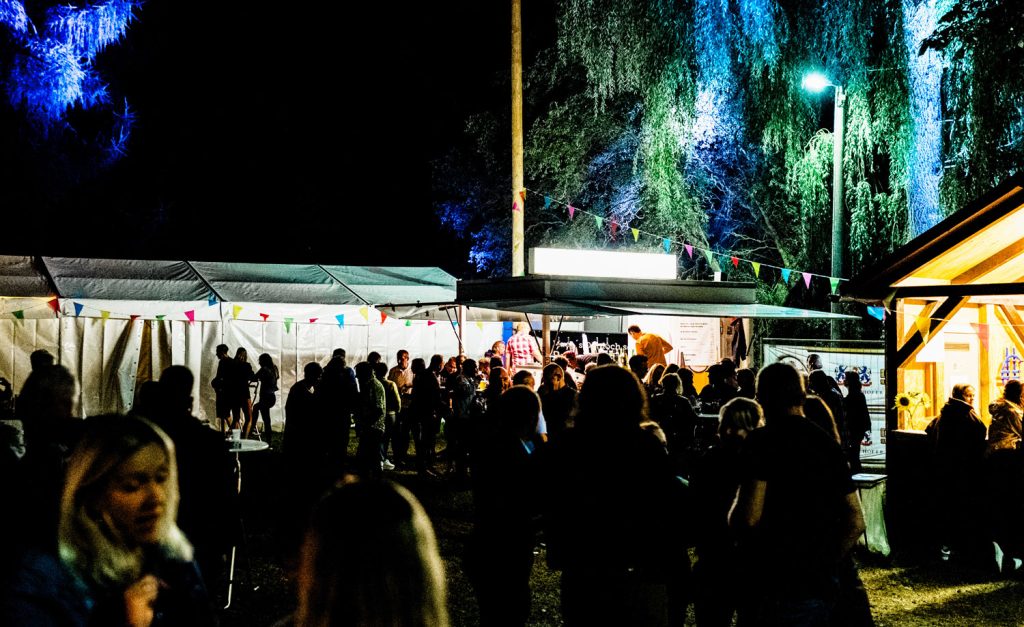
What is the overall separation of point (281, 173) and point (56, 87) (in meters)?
18.1

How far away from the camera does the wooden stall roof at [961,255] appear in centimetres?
823

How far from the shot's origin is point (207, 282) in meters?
19.3

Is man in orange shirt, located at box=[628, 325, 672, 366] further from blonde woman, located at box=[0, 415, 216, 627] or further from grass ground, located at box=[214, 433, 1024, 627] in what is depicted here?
blonde woman, located at box=[0, 415, 216, 627]

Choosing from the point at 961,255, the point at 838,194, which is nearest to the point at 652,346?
the point at 838,194

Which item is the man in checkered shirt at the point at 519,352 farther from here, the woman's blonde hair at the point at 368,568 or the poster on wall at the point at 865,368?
the woman's blonde hair at the point at 368,568

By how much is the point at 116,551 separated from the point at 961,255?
8.64m

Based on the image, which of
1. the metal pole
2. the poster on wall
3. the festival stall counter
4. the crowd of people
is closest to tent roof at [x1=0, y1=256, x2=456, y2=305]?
the metal pole

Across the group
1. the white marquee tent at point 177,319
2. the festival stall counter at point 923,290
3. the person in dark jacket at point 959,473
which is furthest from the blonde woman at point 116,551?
the white marquee tent at point 177,319

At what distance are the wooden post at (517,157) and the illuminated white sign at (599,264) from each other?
1933 millimetres

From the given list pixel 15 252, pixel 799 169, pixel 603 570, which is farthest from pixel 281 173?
pixel 603 570

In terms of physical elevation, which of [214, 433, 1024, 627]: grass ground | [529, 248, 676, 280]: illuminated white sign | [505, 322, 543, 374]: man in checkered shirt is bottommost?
[214, 433, 1024, 627]: grass ground

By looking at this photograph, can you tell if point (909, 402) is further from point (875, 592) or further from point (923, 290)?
point (875, 592)

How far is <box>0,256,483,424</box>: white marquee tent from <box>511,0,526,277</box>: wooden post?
Result: 2208 millimetres

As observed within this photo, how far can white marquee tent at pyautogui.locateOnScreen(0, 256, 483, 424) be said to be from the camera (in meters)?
17.5
